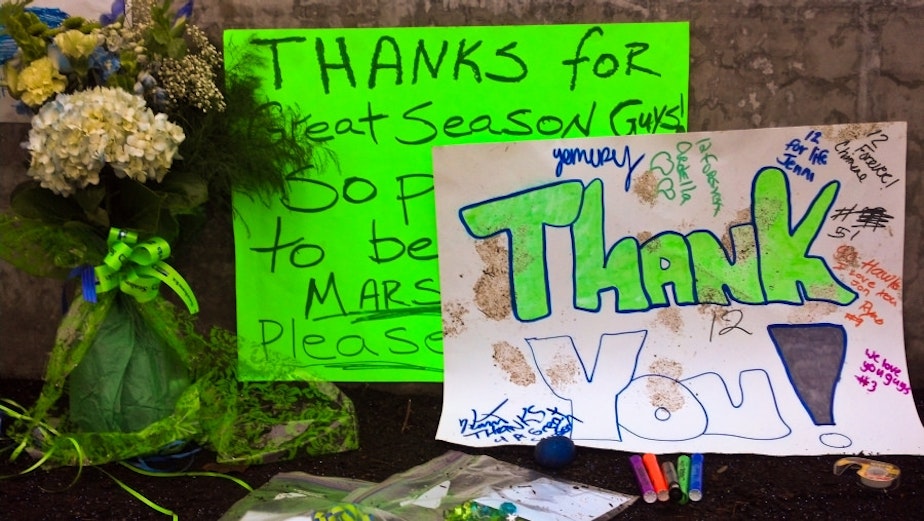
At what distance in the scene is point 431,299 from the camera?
226 cm

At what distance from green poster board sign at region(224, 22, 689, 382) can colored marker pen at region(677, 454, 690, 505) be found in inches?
27.4


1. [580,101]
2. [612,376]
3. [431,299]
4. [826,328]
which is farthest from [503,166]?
[826,328]

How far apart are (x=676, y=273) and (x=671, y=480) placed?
0.58 metres

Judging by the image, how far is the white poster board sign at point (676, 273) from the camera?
2.14m

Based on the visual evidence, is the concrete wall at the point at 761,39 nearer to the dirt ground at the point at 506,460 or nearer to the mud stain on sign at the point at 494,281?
A: the mud stain on sign at the point at 494,281

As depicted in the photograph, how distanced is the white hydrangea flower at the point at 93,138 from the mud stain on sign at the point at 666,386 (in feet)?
4.44

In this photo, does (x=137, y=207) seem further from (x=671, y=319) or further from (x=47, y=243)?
(x=671, y=319)

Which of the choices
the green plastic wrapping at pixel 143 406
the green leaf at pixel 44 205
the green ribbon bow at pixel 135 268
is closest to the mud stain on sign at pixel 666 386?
the green plastic wrapping at pixel 143 406

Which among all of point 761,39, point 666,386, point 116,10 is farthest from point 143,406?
point 761,39

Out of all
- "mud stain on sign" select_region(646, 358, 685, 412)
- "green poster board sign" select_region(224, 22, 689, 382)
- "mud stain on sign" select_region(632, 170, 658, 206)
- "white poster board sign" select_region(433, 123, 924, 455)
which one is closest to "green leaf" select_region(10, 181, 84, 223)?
"green poster board sign" select_region(224, 22, 689, 382)

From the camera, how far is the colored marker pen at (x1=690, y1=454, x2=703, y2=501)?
1840 millimetres

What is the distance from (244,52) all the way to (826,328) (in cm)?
172

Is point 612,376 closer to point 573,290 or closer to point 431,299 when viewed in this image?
point 573,290
